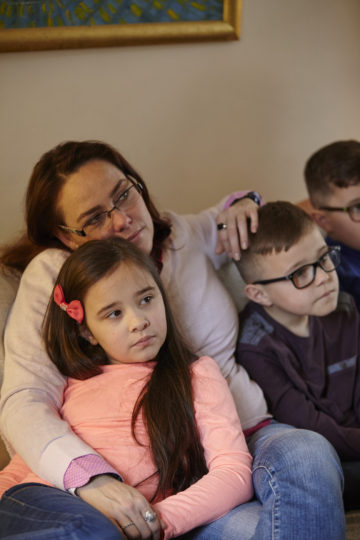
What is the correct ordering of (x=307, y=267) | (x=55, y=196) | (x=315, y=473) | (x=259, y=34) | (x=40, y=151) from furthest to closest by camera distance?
(x=259, y=34) → (x=40, y=151) → (x=307, y=267) → (x=55, y=196) → (x=315, y=473)

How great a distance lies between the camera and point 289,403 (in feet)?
5.47

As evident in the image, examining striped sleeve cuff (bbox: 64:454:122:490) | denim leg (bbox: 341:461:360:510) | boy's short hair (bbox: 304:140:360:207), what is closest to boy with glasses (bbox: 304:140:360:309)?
boy's short hair (bbox: 304:140:360:207)

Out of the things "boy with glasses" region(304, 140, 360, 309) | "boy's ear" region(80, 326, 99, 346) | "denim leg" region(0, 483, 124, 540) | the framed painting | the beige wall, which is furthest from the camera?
"boy with glasses" region(304, 140, 360, 309)

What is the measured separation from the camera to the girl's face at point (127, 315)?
1403 mm

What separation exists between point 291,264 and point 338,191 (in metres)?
0.51

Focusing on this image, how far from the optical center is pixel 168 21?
2.09m

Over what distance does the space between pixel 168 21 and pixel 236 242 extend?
0.82m

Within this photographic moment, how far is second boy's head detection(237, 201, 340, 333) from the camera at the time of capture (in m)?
1.71

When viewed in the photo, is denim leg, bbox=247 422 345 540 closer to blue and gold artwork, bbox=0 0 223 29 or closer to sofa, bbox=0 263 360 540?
sofa, bbox=0 263 360 540

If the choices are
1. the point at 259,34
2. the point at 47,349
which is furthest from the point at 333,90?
the point at 47,349

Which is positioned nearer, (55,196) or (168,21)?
(55,196)

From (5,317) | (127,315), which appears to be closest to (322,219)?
(127,315)

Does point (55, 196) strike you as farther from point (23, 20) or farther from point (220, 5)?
point (220, 5)

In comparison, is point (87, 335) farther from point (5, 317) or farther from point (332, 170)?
point (332, 170)
